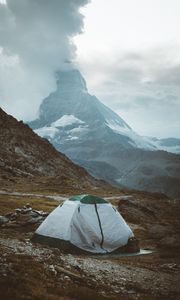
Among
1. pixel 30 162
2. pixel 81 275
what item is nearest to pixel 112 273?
pixel 81 275

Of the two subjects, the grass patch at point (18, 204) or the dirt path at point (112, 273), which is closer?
the dirt path at point (112, 273)

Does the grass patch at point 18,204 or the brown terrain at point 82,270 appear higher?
the grass patch at point 18,204

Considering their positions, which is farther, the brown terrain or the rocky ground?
the brown terrain

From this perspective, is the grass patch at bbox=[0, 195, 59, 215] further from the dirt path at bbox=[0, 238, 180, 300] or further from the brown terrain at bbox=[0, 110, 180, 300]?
the dirt path at bbox=[0, 238, 180, 300]

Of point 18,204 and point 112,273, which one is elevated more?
point 18,204

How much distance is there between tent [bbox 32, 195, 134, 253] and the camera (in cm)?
2784

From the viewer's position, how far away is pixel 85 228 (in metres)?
28.3

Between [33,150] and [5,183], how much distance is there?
43902 millimetres

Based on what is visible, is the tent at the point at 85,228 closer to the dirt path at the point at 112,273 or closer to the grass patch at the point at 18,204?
the dirt path at the point at 112,273

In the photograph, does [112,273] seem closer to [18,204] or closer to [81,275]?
[81,275]

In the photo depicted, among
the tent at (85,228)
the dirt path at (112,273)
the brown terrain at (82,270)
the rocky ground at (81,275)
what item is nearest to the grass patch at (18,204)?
A: the brown terrain at (82,270)

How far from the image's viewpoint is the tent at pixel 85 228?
2784cm

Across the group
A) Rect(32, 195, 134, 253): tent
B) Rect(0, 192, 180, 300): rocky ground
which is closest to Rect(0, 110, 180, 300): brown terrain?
Rect(0, 192, 180, 300): rocky ground

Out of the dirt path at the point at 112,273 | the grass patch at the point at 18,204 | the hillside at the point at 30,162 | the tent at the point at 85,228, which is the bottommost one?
the dirt path at the point at 112,273
